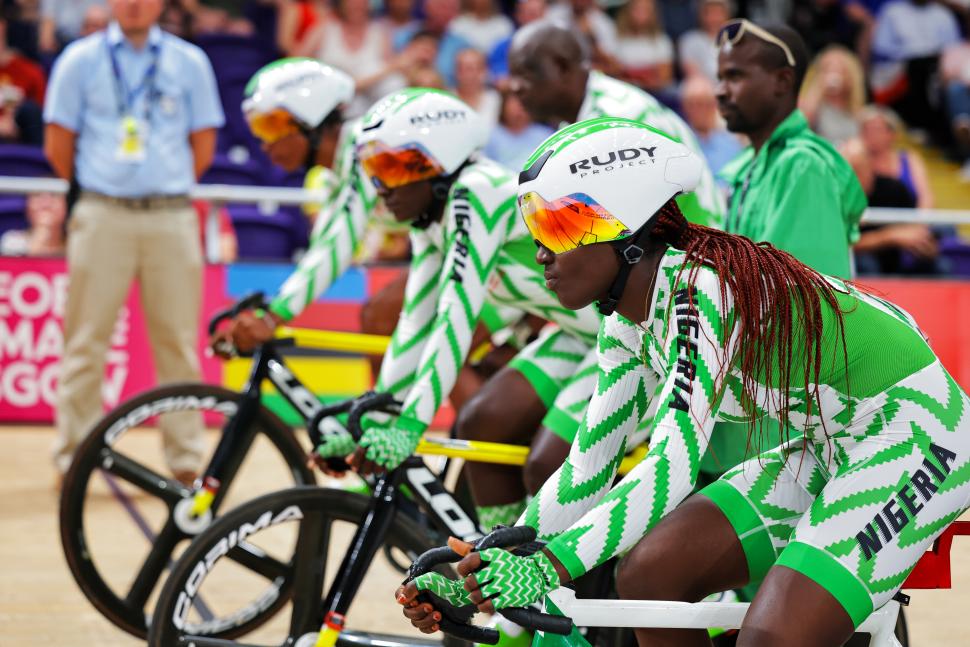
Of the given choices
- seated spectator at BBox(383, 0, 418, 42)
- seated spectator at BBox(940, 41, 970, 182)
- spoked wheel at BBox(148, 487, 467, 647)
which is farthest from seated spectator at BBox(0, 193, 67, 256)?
seated spectator at BBox(940, 41, 970, 182)

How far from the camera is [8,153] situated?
8.99m

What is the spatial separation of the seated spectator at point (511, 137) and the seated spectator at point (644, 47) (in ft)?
7.33

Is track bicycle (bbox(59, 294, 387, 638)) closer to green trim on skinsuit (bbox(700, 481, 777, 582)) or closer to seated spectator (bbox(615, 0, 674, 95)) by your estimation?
green trim on skinsuit (bbox(700, 481, 777, 582))

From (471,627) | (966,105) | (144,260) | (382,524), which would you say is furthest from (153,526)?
(966,105)

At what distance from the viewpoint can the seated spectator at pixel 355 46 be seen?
10.3 m

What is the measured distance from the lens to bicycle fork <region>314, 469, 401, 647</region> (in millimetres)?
3557

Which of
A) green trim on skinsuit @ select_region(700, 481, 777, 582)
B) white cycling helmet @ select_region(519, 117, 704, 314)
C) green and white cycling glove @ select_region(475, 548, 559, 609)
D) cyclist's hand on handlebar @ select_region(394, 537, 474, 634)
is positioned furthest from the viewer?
green trim on skinsuit @ select_region(700, 481, 777, 582)

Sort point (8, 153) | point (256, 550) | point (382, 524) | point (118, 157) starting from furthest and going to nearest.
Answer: point (8, 153)
point (118, 157)
point (256, 550)
point (382, 524)

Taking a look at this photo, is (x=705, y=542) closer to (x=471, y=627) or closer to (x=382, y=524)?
(x=471, y=627)

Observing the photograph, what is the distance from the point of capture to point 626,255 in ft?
9.43

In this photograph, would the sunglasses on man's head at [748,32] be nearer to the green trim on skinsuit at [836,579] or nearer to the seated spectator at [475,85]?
the green trim on skinsuit at [836,579]

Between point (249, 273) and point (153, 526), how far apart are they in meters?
2.39

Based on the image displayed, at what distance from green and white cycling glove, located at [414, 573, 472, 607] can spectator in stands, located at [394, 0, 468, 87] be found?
8.03 meters

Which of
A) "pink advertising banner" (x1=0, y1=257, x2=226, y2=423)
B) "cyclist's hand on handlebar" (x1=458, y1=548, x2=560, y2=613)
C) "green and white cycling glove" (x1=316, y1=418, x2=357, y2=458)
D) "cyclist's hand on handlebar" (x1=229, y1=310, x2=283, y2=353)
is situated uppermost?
"cyclist's hand on handlebar" (x1=458, y1=548, x2=560, y2=613)
